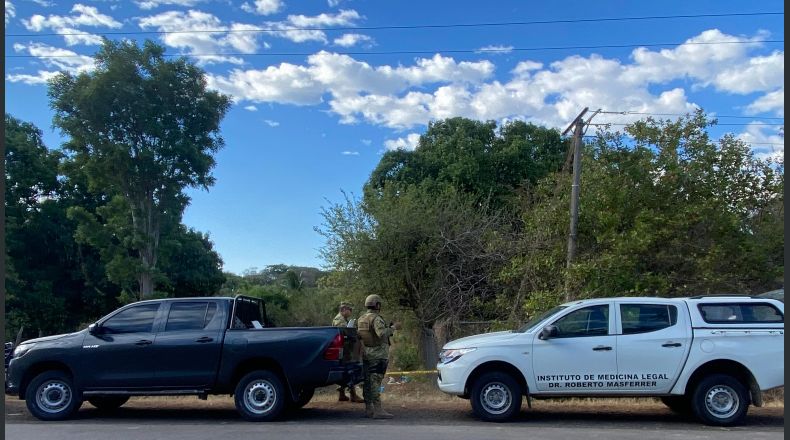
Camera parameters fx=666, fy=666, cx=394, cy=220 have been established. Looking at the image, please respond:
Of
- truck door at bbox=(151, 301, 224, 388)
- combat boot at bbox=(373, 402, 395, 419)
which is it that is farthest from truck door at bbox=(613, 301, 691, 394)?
truck door at bbox=(151, 301, 224, 388)

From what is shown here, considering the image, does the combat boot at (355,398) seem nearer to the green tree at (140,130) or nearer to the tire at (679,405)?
the tire at (679,405)

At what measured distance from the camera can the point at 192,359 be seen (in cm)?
963

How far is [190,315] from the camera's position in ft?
32.8

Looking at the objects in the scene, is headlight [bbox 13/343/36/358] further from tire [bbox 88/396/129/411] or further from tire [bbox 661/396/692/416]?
tire [bbox 661/396/692/416]

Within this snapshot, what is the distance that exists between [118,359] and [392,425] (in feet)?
13.4

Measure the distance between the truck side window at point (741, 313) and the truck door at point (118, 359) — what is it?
26.3 ft

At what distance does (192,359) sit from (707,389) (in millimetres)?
7266

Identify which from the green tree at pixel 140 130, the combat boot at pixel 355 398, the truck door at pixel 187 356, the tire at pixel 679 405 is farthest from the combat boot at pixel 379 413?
the green tree at pixel 140 130

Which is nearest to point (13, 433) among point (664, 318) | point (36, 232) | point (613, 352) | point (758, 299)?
point (613, 352)

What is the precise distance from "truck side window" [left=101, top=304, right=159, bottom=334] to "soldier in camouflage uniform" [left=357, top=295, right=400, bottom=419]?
3.14m

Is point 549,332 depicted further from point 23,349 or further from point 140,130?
point 140,130

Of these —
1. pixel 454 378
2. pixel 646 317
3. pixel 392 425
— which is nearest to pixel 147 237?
pixel 392 425

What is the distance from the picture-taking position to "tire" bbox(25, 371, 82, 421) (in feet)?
32.2

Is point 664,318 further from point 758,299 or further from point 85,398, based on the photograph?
point 85,398
